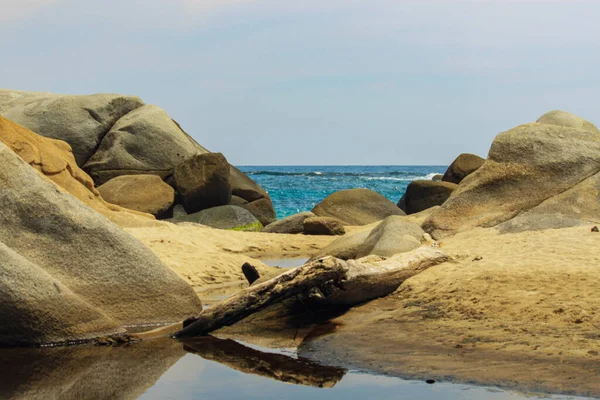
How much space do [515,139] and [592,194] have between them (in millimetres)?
1719

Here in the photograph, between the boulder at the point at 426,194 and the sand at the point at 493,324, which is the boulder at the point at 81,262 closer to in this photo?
the sand at the point at 493,324

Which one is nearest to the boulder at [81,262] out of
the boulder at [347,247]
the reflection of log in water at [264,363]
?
the reflection of log in water at [264,363]

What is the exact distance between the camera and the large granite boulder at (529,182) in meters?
13.2

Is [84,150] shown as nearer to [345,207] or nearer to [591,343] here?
[345,207]

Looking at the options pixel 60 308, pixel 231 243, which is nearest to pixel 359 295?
pixel 60 308

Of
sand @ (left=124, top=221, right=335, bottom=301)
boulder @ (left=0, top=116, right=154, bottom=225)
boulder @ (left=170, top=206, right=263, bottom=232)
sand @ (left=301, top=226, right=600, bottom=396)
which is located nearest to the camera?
sand @ (left=301, top=226, right=600, bottom=396)

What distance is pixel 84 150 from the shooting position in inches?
961

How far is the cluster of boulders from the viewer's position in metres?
22.7

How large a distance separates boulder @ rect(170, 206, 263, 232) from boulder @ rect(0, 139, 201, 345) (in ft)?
40.4

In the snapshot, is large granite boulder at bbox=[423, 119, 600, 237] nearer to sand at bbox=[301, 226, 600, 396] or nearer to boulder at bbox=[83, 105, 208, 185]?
sand at bbox=[301, 226, 600, 396]

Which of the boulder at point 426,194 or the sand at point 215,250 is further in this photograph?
the boulder at point 426,194

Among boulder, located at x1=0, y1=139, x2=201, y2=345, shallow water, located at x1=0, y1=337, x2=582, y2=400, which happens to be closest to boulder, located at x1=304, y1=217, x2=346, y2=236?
boulder, located at x1=0, y1=139, x2=201, y2=345

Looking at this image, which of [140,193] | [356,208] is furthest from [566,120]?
[140,193]

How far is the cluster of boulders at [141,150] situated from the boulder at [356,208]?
1869 millimetres
